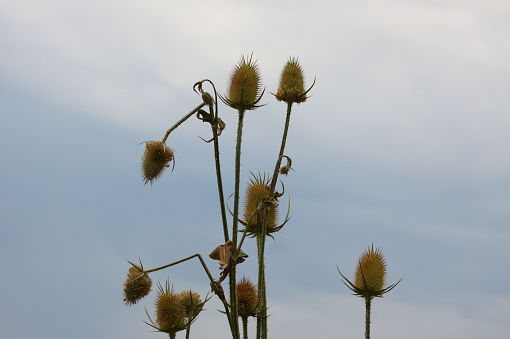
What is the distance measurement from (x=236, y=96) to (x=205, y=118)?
0.68m

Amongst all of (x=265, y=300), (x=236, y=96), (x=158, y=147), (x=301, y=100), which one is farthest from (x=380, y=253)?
(x=158, y=147)

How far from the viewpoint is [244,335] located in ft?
17.4

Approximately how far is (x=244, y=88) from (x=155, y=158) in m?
1.13

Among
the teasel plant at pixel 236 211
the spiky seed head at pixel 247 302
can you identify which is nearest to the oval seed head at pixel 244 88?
the teasel plant at pixel 236 211

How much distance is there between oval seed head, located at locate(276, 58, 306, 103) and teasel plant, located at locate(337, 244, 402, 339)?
180 centimetres

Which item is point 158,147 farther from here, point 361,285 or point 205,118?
point 361,285

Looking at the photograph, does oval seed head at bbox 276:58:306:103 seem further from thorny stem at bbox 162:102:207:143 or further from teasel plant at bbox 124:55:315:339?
thorny stem at bbox 162:102:207:143

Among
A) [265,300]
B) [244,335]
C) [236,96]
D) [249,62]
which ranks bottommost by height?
[244,335]

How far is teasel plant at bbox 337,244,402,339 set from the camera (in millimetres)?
5746

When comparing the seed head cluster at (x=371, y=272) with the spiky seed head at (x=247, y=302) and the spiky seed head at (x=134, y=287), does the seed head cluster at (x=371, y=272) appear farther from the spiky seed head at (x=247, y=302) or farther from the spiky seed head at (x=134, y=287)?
the spiky seed head at (x=134, y=287)

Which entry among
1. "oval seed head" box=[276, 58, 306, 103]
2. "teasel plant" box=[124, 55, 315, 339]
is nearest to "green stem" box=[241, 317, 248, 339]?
"teasel plant" box=[124, 55, 315, 339]

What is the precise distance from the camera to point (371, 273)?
5742mm

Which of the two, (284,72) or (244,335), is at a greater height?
(284,72)

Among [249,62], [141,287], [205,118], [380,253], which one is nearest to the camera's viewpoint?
[205,118]
